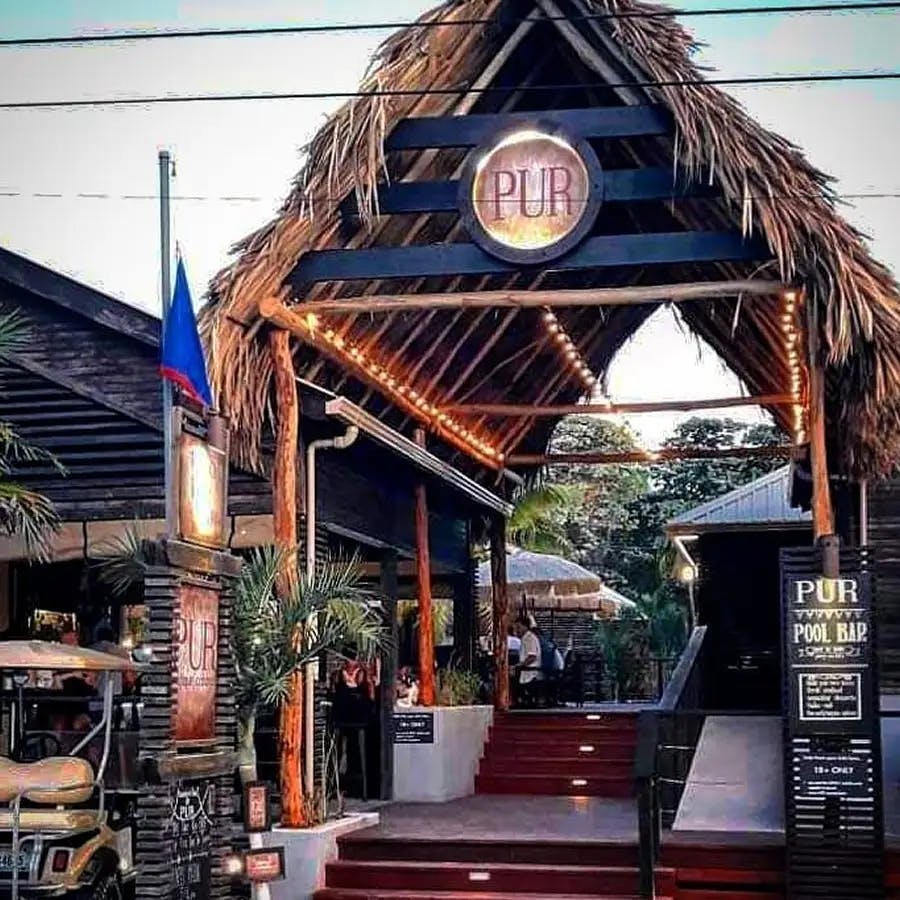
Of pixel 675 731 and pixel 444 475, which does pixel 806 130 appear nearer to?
pixel 444 475

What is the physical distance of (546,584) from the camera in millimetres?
23688

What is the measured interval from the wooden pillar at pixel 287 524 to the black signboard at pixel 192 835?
2186mm

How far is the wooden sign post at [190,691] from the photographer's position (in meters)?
8.05

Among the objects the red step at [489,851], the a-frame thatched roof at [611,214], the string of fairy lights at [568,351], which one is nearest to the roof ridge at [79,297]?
the a-frame thatched roof at [611,214]

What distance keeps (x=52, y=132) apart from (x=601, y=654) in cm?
1648

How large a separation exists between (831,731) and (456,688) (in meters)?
6.29

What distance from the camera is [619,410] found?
16.1 metres

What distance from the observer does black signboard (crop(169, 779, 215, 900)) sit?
820cm

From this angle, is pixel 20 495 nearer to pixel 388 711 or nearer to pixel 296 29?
pixel 296 29

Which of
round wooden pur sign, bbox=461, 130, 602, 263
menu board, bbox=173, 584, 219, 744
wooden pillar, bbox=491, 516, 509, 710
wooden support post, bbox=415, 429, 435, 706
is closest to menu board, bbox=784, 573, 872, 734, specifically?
round wooden pur sign, bbox=461, 130, 602, 263

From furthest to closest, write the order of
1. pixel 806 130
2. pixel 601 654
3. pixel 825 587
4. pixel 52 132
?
pixel 601 654, pixel 52 132, pixel 806 130, pixel 825 587

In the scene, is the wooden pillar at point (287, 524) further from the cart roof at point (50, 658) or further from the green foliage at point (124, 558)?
the cart roof at point (50, 658)

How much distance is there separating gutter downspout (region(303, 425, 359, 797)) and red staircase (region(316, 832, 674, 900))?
80 cm

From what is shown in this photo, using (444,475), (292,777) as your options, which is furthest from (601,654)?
(292,777)
